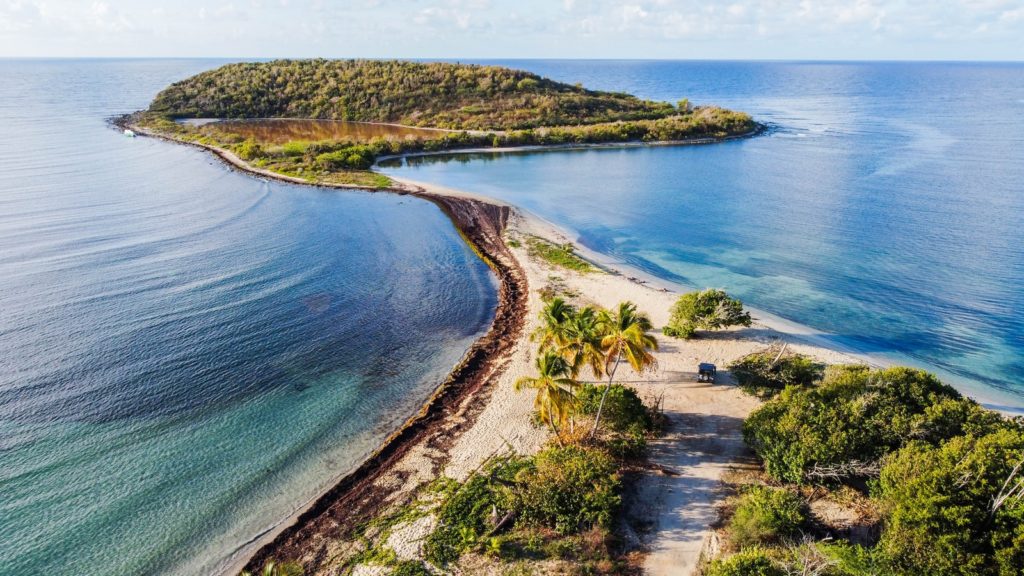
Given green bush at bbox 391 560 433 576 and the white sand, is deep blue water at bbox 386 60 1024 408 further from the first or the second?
green bush at bbox 391 560 433 576

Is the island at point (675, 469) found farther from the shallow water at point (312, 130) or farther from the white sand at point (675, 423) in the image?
the shallow water at point (312, 130)

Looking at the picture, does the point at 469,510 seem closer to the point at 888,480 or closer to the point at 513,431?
the point at 513,431

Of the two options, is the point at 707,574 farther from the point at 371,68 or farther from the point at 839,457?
the point at 371,68

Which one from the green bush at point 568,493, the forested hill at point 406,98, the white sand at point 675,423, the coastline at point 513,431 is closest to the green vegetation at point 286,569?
the coastline at point 513,431

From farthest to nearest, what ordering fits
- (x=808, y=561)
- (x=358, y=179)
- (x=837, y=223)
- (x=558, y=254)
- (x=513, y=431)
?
1. (x=358, y=179)
2. (x=837, y=223)
3. (x=558, y=254)
4. (x=513, y=431)
5. (x=808, y=561)

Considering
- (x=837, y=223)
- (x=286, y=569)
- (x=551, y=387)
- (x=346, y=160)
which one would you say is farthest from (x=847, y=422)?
(x=346, y=160)

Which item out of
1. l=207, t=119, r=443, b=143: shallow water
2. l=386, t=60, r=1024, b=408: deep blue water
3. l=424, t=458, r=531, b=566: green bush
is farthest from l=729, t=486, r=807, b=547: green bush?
l=207, t=119, r=443, b=143: shallow water
